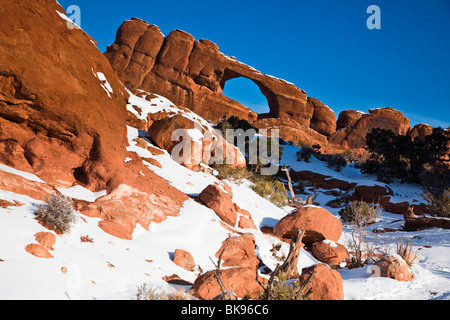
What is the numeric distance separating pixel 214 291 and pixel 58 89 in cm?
560

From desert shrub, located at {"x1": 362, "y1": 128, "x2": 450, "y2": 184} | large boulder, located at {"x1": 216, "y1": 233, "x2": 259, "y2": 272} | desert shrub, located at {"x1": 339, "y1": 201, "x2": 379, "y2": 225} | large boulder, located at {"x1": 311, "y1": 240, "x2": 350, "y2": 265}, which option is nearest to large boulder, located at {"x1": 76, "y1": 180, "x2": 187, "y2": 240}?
large boulder, located at {"x1": 216, "y1": 233, "x2": 259, "y2": 272}

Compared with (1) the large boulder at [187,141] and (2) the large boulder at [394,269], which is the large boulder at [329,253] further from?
(1) the large boulder at [187,141]

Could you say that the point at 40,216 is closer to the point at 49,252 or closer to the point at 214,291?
the point at 49,252

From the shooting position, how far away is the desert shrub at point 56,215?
4.86 metres

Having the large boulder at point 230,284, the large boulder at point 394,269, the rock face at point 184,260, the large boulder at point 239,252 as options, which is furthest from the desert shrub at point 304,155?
the large boulder at point 230,284

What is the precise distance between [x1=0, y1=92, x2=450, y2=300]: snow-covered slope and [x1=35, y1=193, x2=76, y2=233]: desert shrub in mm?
146

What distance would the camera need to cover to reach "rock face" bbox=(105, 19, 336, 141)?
42.4 meters

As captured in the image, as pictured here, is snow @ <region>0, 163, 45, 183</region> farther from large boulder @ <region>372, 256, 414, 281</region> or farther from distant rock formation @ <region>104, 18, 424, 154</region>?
distant rock formation @ <region>104, 18, 424, 154</region>

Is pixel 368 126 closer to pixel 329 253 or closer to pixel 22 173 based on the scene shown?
pixel 329 253

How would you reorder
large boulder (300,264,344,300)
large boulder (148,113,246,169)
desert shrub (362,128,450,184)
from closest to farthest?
large boulder (300,264,344,300), large boulder (148,113,246,169), desert shrub (362,128,450,184)

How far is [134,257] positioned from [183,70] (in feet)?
133

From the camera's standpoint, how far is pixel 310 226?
945 cm

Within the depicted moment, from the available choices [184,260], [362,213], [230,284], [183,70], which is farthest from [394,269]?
[183,70]
